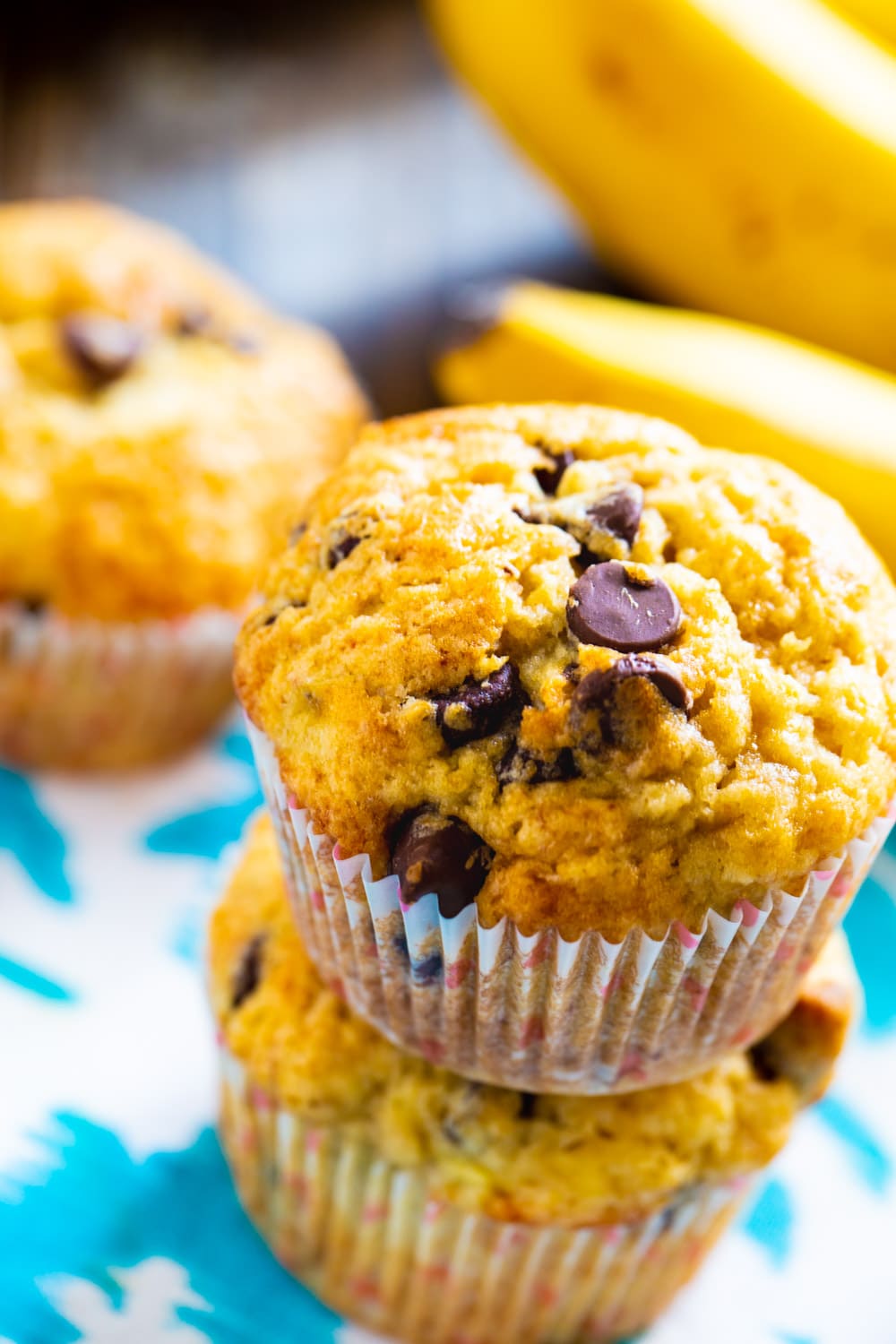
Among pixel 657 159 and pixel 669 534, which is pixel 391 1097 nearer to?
pixel 669 534

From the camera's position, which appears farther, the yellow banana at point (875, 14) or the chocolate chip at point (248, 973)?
the yellow banana at point (875, 14)

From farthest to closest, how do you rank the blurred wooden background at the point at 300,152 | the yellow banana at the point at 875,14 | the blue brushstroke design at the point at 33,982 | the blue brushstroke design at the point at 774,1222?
the blurred wooden background at the point at 300,152, the yellow banana at the point at 875,14, the blue brushstroke design at the point at 33,982, the blue brushstroke design at the point at 774,1222

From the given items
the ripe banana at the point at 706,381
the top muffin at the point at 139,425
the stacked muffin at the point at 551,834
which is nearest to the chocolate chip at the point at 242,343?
the top muffin at the point at 139,425

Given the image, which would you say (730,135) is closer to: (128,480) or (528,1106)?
(128,480)

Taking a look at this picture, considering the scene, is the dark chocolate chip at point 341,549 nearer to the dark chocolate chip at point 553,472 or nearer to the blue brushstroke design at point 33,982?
the dark chocolate chip at point 553,472

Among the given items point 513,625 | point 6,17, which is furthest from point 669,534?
point 6,17

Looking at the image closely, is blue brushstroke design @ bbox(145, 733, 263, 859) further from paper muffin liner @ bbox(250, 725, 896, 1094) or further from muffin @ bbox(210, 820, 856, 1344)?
paper muffin liner @ bbox(250, 725, 896, 1094)

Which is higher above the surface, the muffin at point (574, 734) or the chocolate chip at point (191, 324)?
the muffin at point (574, 734)
